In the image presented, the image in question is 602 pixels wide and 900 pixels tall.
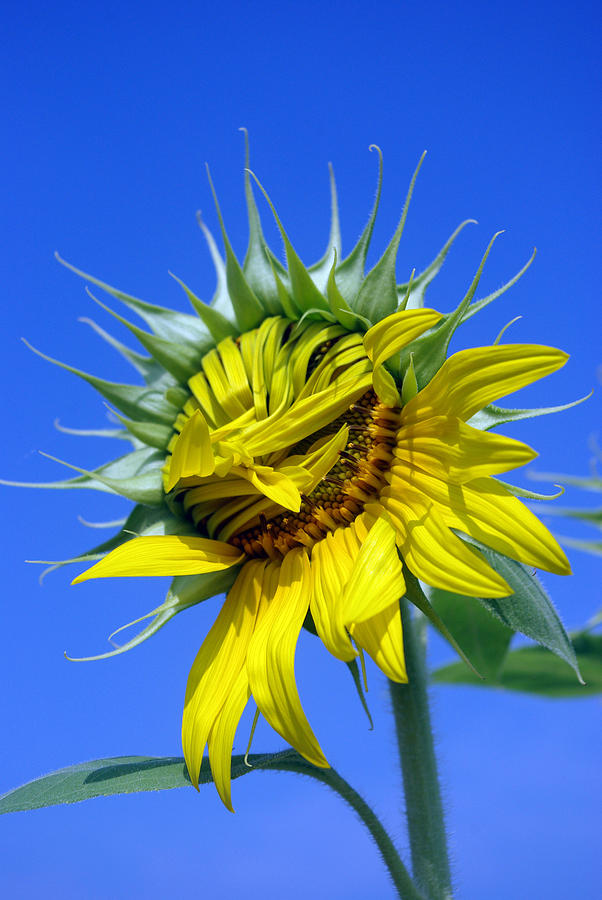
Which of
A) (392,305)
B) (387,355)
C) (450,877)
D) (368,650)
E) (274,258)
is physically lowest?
(450,877)

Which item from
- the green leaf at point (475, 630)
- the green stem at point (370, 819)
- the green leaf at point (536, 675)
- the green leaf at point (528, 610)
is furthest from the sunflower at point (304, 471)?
the green leaf at point (536, 675)

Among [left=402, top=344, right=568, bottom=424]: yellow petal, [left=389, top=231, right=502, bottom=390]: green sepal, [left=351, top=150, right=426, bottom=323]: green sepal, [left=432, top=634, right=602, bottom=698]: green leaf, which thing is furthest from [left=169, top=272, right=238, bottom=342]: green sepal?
[left=432, top=634, right=602, bottom=698]: green leaf

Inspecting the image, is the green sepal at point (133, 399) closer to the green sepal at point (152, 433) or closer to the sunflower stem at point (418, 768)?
the green sepal at point (152, 433)

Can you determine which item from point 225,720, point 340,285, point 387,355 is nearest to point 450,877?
point 225,720

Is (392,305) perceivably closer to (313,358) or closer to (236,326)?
(313,358)

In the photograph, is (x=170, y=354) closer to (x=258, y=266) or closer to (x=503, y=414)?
(x=258, y=266)

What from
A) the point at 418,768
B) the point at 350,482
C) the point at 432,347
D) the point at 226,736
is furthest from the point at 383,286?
the point at 418,768
